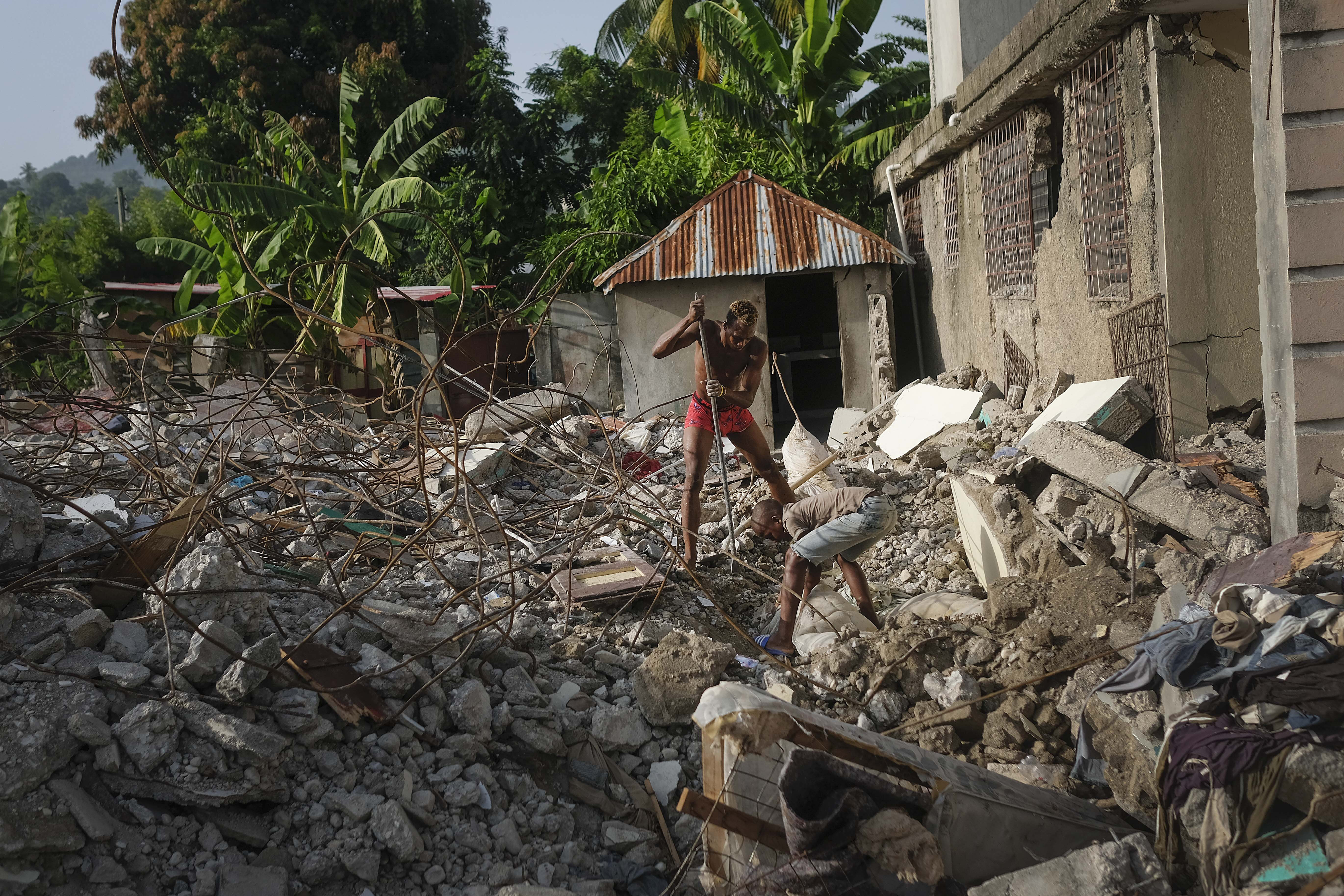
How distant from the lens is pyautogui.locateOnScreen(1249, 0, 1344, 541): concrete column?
153 inches

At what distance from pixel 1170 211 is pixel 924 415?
11.6ft

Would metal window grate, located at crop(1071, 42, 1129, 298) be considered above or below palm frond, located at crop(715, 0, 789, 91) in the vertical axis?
below

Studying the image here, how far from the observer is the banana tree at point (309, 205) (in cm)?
1203

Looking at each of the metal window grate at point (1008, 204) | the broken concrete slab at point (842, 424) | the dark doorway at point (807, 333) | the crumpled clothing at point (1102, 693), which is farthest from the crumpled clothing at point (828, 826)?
the dark doorway at point (807, 333)

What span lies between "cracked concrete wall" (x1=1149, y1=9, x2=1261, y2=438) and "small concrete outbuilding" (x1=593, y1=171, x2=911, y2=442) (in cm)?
524

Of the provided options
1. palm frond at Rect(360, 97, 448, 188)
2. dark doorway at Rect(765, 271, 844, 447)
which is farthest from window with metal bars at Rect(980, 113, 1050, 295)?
palm frond at Rect(360, 97, 448, 188)

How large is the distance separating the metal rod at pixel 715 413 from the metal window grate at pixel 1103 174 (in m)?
2.64

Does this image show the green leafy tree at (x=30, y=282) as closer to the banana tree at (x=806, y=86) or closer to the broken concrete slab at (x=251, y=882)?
the banana tree at (x=806, y=86)

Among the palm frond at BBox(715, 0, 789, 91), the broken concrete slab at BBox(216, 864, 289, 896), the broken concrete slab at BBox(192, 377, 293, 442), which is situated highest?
the palm frond at BBox(715, 0, 789, 91)

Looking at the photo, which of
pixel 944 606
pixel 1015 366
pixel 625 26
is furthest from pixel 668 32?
pixel 944 606

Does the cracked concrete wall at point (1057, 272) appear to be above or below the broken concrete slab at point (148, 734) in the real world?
above

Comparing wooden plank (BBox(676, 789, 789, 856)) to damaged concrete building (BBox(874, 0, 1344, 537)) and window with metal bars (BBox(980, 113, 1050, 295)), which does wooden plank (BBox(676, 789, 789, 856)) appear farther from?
window with metal bars (BBox(980, 113, 1050, 295))

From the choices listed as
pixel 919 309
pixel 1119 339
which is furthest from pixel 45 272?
pixel 1119 339

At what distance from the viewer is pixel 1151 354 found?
5.73m
